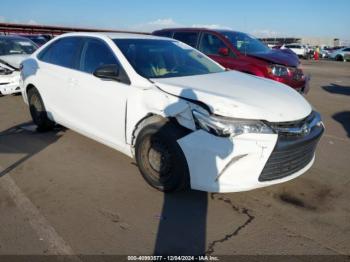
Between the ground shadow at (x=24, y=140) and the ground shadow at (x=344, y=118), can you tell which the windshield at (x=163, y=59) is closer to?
the ground shadow at (x=24, y=140)

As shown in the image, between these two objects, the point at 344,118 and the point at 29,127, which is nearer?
the point at 29,127

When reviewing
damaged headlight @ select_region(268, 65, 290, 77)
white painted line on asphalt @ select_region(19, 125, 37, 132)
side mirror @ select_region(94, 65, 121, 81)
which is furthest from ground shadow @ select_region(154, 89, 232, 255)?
damaged headlight @ select_region(268, 65, 290, 77)

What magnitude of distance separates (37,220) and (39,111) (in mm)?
2926

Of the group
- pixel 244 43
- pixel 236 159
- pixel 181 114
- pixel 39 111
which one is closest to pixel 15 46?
pixel 39 111

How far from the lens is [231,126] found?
3238 millimetres

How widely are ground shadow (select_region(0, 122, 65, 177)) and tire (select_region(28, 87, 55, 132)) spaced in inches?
4.8

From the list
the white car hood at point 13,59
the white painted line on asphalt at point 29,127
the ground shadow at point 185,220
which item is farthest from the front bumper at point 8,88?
the ground shadow at point 185,220

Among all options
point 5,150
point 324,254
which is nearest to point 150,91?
point 324,254

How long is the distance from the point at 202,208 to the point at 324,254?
1.18 meters

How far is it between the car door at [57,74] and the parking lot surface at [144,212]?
73 cm

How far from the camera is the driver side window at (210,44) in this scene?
856 cm

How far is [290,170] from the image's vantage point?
11.7 ft

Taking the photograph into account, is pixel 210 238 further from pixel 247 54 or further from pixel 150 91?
pixel 247 54

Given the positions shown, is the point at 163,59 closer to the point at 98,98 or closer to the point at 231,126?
the point at 98,98
